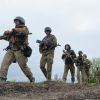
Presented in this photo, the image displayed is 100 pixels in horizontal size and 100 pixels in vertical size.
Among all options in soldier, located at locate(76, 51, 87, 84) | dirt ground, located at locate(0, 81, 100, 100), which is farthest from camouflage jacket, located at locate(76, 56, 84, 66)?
dirt ground, located at locate(0, 81, 100, 100)

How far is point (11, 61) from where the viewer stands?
15516 mm

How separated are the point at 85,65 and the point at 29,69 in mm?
8181

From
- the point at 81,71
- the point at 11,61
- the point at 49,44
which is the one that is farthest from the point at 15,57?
the point at 81,71

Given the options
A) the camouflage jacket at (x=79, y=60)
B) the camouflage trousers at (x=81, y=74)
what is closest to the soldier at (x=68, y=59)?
the camouflage jacket at (x=79, y=60)

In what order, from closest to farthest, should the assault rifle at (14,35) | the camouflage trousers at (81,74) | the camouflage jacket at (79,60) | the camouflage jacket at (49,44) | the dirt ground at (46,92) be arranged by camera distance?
the dirt ground at (46,92), the assault rifle at (14,35), the camouflage jacket at (49,44), the camouflage jacket at (79,60), the camouflage trousers at (81,74)

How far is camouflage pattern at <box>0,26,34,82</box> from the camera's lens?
598 inches

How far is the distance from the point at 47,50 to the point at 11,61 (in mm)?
2970

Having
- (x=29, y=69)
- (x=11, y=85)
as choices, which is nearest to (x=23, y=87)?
(x=11, y=85)

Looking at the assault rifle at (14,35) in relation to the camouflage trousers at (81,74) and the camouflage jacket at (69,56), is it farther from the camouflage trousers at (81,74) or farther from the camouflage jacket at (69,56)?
the camouflage trousers at (81,74)

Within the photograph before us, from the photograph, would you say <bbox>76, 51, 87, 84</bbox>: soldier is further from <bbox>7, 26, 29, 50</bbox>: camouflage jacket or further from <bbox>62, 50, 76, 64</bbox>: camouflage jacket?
<bbox>7, 26, 29, 50</bbox>: camouflage jacket

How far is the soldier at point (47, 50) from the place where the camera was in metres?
18.0

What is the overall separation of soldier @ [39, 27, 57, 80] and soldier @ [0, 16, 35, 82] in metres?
Result: 2.72

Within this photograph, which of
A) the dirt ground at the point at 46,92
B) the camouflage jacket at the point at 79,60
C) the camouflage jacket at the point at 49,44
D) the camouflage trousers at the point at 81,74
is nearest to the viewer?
the dirt ground at the point at 46,92

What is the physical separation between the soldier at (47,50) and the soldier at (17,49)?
2.72 metres
